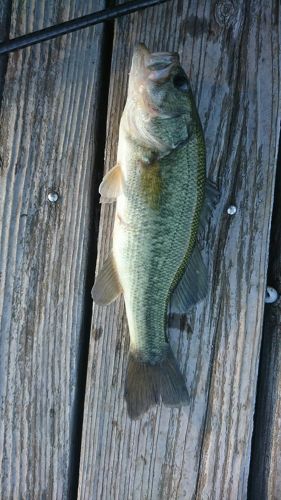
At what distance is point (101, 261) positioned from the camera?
72.0 inches

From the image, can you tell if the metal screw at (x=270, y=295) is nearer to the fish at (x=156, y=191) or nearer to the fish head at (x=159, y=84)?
the fish at (x=156, y=191)

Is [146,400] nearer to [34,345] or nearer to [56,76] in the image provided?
[34,345]

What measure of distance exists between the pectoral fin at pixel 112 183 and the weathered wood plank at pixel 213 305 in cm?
18

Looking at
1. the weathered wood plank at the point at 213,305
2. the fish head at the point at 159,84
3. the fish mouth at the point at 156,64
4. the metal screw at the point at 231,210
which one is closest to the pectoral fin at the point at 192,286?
the weathered wood plank at the point at 213,305

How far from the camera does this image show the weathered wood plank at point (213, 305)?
183 centimetres

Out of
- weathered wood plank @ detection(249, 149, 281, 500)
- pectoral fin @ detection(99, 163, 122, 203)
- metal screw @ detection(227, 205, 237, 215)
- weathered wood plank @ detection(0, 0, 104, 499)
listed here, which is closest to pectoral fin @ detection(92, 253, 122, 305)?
weathered wood plank @ detection(0, 0, 104, 499)

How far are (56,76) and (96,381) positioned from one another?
115 cm

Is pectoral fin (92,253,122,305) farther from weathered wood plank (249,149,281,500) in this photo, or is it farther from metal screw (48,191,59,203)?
weathered wood plank (249,149,281,500)

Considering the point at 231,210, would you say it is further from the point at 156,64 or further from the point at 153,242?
the point at 156,64

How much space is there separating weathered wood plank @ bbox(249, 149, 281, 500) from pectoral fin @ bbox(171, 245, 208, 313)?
32 centimetres

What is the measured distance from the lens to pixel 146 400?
1777 mm

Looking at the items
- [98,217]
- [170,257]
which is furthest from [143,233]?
[98,217]

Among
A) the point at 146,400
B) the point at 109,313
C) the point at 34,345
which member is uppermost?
the point at 109,313

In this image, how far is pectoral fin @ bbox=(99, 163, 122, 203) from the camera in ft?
5.35
